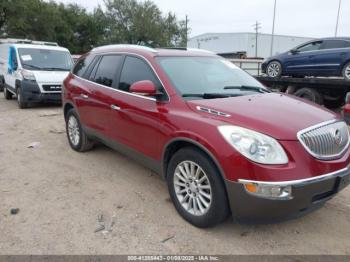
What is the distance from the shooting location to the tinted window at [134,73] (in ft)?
13.3

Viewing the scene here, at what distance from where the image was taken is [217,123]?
3096mm

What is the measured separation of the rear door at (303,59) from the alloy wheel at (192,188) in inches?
322

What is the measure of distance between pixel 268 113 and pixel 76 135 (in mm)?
3795

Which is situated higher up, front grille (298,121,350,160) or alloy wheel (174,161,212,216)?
front grille (298,121,350,160)

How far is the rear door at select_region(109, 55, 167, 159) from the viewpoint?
381 centimetres

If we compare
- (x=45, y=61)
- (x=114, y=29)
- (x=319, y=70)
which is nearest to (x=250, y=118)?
(x=319, y=70)

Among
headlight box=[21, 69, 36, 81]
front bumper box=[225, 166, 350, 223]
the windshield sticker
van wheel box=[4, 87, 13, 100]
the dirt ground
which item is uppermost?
the windshield sticker

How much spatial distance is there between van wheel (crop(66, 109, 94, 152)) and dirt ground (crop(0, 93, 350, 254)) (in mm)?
487

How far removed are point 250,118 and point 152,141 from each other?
1261 mm

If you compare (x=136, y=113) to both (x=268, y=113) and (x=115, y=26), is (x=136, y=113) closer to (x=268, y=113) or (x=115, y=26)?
(x=268, y=113)

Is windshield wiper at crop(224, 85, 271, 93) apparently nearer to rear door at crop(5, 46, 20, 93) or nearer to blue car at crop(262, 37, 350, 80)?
blue car at crop(262, 37, 350, 80)

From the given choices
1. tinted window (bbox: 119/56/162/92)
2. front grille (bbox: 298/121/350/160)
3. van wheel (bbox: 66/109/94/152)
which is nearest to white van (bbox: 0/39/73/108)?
van wheel (bbox: 66/109/94/152)

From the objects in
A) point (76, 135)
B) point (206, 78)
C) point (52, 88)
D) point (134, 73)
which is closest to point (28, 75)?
point (52, 88)

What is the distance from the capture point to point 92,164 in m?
5.32
